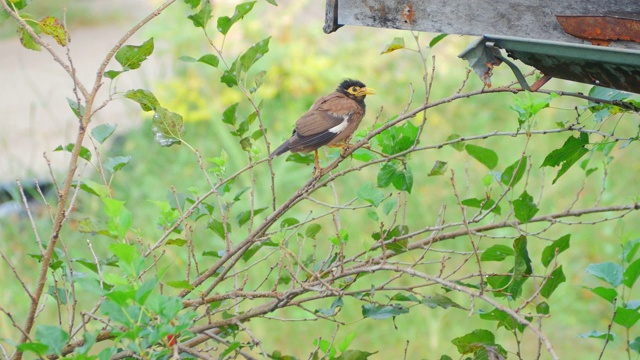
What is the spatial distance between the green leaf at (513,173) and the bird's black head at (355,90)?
1.32 metres

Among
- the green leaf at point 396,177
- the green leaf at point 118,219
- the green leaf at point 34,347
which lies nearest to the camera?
the green leaf at point 34,347

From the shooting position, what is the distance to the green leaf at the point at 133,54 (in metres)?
1.80

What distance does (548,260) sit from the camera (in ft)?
5.99

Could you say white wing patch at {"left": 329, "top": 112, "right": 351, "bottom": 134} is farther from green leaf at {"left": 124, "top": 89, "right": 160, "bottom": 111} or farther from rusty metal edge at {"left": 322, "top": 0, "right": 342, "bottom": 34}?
green leaf at {"left": 124, "top": 89, "right": 160, "bottom": 111}

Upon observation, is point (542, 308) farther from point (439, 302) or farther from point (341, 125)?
point (341, 125)

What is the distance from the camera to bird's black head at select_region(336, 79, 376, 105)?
3.30 meters

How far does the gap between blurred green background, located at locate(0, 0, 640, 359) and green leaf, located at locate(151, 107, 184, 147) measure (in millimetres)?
1961

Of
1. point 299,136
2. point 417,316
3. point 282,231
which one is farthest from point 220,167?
point 417,316

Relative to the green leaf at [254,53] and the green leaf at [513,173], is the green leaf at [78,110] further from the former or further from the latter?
the green leaf at [513,173]

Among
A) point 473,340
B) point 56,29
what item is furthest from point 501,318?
point 56,29

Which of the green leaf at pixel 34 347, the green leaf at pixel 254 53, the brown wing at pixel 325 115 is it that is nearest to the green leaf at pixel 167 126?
the green leaf at pixel 254 53

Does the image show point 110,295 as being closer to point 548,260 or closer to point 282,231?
point 282,231

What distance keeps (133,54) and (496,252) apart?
0.85m

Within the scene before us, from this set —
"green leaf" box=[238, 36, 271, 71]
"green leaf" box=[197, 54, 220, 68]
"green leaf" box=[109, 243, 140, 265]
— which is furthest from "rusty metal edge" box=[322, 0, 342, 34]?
"green leaf" box=[109, 243, 140, 265]
